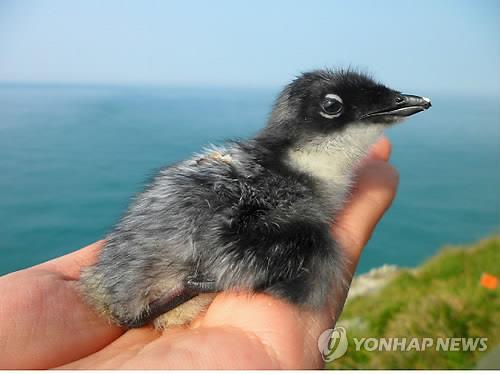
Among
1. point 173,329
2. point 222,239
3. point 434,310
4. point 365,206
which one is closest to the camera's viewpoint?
point 222,239

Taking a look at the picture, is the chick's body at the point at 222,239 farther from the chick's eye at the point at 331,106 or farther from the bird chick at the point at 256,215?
the chick's eye at the point at 331,106

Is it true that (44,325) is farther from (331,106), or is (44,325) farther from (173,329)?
(331,106)

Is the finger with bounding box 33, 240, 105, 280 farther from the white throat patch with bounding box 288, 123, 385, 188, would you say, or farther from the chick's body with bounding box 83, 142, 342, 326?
the white throat patch with bounding box 288, 123, 385, 188

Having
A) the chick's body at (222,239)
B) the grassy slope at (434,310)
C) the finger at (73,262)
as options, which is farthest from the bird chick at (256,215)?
the grassy slope at (434,310)

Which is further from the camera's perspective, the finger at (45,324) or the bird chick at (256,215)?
the finger at (45,324)

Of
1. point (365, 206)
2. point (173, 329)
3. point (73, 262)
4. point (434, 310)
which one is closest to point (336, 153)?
point (365, 206)

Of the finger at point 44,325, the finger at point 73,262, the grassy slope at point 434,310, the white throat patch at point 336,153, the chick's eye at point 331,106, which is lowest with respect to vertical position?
the grassy slope at point 434,310

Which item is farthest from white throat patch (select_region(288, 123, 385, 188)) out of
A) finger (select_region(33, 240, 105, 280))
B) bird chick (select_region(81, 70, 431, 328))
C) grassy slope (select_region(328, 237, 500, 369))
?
grassy slope (select_region(328, 237, 500, 369))

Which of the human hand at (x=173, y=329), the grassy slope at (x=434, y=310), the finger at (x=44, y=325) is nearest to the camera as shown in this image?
the human hand at (x=173, y=329)
